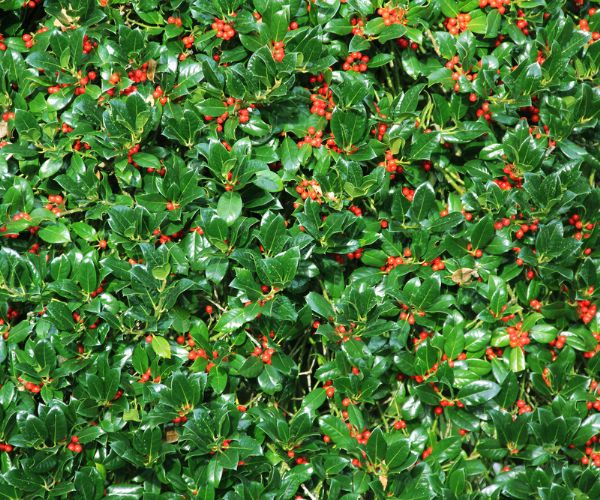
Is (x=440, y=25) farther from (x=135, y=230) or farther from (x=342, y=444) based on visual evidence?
(x=342, y=444)

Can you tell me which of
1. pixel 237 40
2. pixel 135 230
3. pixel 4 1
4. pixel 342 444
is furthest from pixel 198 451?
pixel 4 1

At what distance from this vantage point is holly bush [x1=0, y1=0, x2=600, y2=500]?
2156 mm

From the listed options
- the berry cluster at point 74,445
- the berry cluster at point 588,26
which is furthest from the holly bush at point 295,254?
the berry cluster at point 588,26

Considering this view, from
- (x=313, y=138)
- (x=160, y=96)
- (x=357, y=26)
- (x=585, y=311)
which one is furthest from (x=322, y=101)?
(x=585, y=311)

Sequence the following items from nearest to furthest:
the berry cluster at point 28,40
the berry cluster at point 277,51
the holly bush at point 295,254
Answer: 1. the holly bush at point 295,254
2. the berry cluster at point 277,51
3. the berry cluster at point 28,40

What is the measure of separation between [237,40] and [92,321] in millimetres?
993

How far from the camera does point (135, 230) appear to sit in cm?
216

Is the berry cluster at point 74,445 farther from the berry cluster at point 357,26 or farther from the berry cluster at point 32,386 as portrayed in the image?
the berry cluster at point 357,26

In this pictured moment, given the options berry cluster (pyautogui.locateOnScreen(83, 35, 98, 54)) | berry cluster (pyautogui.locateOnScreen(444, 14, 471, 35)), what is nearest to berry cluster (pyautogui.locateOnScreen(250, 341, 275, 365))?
berry cluster (pyautogui.locateOnScreen(83, 35, 98, 54))

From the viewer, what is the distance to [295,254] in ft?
6.89

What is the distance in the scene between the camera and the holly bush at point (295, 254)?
2.16 m

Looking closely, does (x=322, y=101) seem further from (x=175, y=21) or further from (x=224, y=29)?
(x=175, y=21)

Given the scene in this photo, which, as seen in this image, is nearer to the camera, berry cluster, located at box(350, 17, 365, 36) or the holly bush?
the holly bush

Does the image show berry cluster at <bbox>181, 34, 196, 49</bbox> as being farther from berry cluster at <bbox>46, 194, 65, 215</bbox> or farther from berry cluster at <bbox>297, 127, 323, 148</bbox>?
berry cluster at <bbox>46, 194, 65, 215</bbox>
